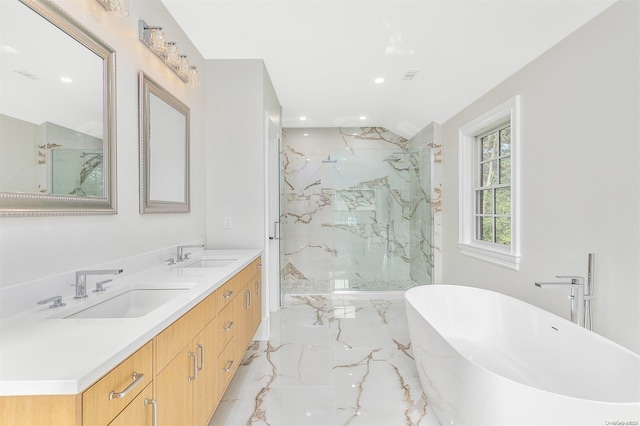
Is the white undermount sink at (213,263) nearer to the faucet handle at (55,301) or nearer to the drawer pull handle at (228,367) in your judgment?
the drawer pull handle at (228,367)

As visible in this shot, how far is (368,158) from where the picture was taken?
4504 millimetres

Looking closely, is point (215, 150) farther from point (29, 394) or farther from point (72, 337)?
point (29, 394)

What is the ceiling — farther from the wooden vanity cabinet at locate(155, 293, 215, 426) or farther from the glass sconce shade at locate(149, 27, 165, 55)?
the wooden vanity cabinet at locate(155, 293, 215, 426)

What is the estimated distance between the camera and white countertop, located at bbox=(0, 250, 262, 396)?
0.66 m

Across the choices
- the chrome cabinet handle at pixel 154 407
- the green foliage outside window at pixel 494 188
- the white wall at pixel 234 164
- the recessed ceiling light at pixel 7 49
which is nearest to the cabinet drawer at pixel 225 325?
the chrome cabinet handle at pixel 154 407

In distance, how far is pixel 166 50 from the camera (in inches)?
78.4

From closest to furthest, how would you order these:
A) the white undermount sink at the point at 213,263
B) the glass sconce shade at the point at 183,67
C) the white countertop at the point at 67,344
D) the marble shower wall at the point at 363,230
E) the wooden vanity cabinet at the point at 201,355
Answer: the white countertop at the point at 67,344 → the wooden vanity cabinet at the point at 201,355 → the glass sconce shade at the point at 183,67 → the white undermount sink at the point at 213,263 → the marble shower wall at the point at 363,230

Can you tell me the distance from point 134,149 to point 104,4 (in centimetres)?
71

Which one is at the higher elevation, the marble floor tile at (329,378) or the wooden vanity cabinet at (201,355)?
the wooden vanity cabinet at (201,355)

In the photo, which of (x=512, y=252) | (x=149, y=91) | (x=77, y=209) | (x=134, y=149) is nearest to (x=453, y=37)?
(x=512, y=252)

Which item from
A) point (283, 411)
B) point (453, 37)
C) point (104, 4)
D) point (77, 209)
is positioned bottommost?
point (283, 411)

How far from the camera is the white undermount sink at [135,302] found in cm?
131

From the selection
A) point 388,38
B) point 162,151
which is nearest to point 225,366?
point 162,151

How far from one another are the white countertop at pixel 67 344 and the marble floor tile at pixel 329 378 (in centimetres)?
107
